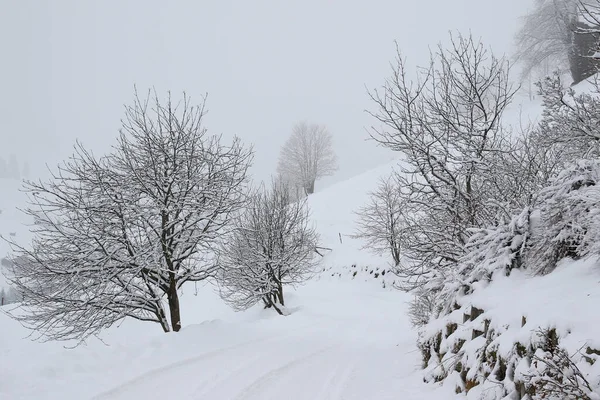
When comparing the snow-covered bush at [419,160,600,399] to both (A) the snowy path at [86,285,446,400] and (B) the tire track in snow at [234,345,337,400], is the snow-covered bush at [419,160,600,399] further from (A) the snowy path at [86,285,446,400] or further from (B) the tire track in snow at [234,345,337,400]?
(B) the tire track in snow at [234,345,337,400]

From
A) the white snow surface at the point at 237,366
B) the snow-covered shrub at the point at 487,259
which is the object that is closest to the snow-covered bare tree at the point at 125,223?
the white snow surface at the point at 237,366

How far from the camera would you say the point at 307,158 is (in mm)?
45938

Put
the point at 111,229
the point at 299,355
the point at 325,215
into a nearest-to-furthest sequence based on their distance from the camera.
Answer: the point at 299,355, the point at 111,229, the point at 325,215

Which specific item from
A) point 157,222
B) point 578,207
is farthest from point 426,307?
point 157,222

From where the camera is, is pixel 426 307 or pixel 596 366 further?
pixel 426 307

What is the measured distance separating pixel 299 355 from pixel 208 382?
2.52 m

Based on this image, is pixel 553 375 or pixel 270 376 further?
pixel 270 376

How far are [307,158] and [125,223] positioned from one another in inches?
1506

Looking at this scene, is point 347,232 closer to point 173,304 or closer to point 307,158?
point 307,158

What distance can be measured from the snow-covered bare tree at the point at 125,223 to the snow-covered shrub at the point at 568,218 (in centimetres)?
743

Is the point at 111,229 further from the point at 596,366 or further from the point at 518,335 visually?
the point at 596,366

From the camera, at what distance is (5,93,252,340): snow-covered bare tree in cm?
816

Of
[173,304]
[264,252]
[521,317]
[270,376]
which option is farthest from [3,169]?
[521,317]

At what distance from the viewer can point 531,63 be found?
1030 inches
